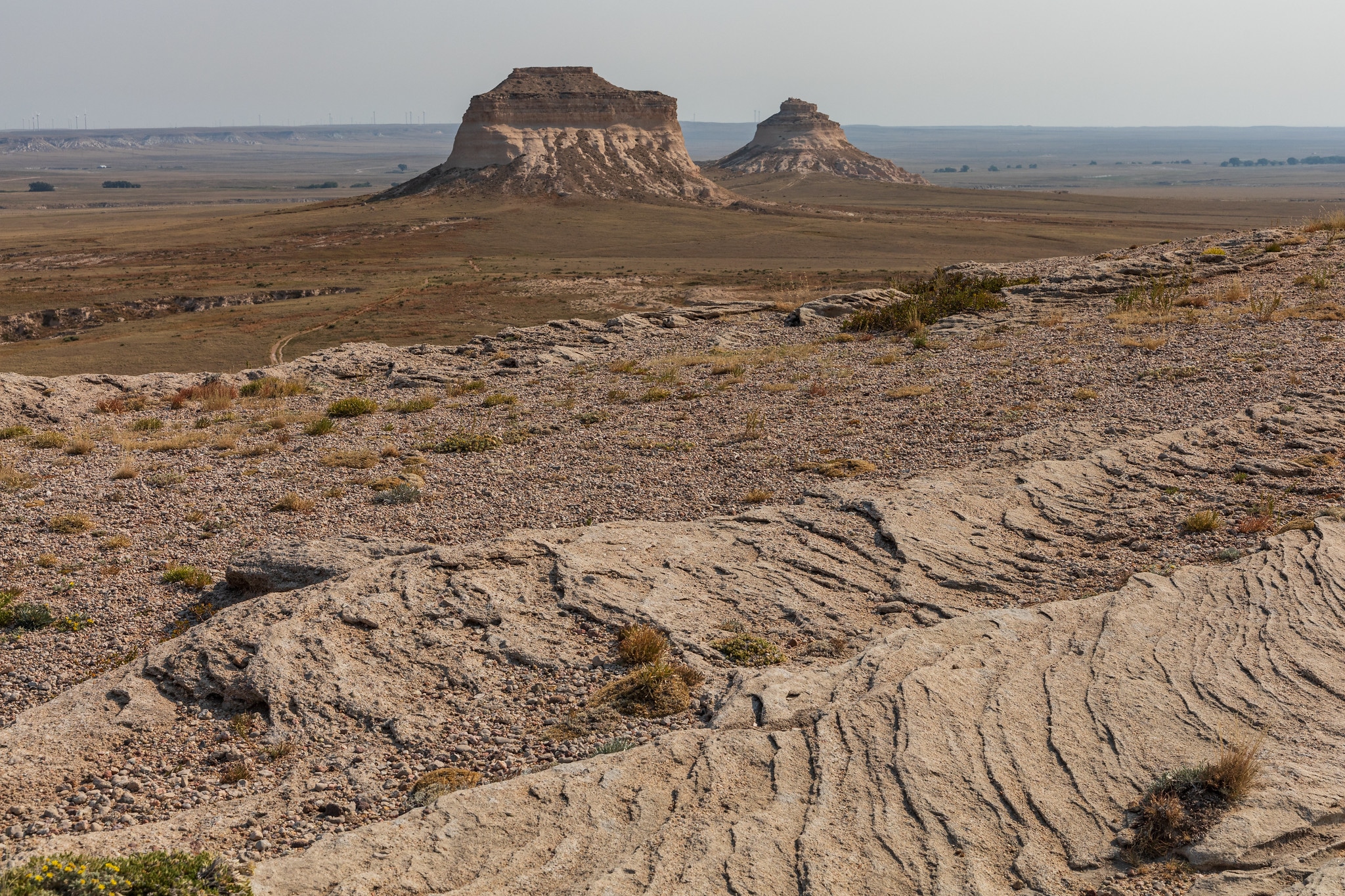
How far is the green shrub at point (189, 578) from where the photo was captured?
35.2 feet

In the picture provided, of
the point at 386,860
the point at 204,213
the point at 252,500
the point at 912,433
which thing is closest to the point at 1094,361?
the point at 912,433

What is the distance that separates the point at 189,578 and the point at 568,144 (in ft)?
328

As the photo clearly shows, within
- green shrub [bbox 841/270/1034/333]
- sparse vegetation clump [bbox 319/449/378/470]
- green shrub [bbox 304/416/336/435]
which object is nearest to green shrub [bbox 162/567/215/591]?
sparse vegetation clump [bbox 319/449/378/470]

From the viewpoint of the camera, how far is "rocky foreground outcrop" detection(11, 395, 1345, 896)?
19.0 ft

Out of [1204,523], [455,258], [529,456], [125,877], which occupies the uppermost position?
[455,258]

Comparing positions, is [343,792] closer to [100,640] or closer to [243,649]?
[243,649]

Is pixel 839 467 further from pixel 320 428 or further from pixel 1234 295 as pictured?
pixel 1234 295

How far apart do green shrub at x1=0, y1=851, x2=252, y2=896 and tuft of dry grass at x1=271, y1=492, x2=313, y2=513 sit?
7.49m

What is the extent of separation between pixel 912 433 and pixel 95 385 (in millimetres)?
18615

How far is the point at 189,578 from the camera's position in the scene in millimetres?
10773

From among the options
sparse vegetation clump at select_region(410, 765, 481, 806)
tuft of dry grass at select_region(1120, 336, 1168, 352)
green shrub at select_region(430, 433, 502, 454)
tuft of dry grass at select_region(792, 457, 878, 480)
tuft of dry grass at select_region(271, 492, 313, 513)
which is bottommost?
sparse vegetation clump at select_region(410, 765, 481, 806)

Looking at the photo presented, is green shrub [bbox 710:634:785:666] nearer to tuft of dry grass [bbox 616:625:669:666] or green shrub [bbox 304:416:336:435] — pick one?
tuft of dry grass [bbox 616:625:669:666]

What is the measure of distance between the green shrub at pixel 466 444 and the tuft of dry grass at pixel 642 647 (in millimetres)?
7865

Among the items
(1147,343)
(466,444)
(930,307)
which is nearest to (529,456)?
(466,444)
